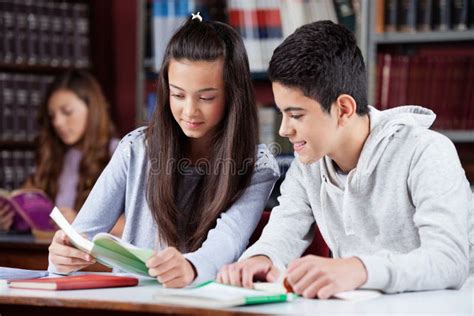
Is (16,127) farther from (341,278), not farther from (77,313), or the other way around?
(341,278)

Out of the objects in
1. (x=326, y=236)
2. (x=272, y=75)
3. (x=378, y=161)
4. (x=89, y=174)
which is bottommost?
(x=89, y=174)

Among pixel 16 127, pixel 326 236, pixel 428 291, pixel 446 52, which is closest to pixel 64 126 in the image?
pixel 16 127

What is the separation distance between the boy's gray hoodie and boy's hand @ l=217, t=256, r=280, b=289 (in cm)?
6

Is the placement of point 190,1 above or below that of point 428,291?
above

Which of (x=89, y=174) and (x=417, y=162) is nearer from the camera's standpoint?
(x=417, y=162)

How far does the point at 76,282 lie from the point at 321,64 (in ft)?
2.04

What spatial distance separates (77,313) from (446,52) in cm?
262

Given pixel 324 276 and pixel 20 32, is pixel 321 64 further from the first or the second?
pixel 20 32

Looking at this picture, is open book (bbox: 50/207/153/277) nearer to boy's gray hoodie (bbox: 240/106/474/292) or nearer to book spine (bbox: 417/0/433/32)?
boy's gray hoodie (bbox: 240/106/474/292)

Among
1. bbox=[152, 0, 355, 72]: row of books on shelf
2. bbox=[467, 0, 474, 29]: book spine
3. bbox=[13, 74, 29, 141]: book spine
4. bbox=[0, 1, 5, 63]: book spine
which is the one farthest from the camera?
bbox=[13, 74, 29, 141]: book spine

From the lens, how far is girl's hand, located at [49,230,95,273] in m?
1.91

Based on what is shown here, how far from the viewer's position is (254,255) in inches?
73.2

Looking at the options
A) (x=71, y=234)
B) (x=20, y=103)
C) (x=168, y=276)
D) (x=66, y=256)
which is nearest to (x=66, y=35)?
(x=20, y=103)

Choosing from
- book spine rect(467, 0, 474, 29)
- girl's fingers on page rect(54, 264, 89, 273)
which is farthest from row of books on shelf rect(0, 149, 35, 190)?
girl's fingers on page rect(54, 264, 89, 273)
